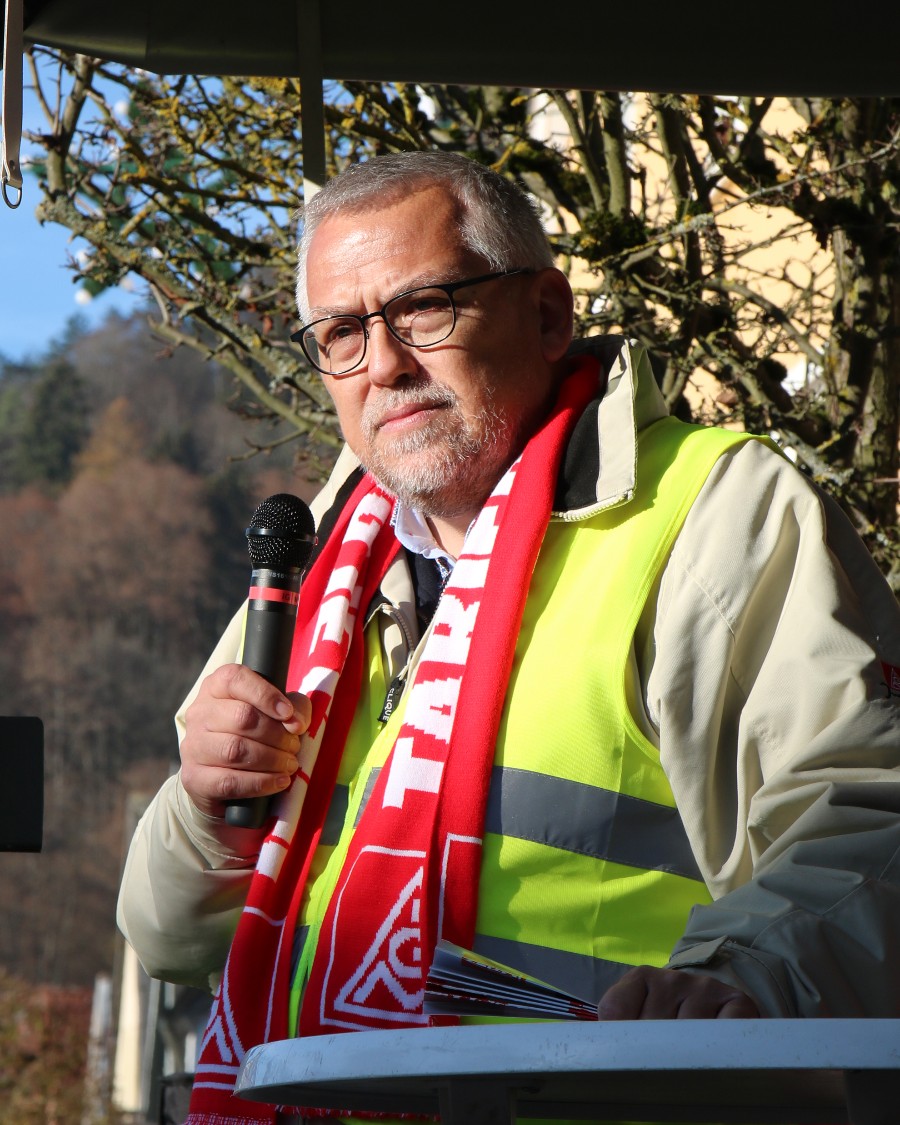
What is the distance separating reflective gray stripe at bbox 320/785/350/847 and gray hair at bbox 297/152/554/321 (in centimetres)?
88

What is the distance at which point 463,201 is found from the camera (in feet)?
8.77

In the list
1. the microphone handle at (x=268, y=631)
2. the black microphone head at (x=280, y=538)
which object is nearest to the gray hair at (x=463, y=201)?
the black microphone head at (x=280, y=538)

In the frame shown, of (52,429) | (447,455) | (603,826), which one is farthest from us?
(52,429)

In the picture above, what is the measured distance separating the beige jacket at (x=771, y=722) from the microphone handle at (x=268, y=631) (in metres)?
0.11

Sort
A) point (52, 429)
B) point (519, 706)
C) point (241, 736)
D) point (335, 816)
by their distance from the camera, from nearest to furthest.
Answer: point (519, 706) < point (241, 736) < point (335, 816) < point (52, 429)

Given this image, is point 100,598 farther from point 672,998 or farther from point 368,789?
point 672,998

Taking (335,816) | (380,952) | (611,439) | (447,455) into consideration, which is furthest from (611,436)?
(380,952)

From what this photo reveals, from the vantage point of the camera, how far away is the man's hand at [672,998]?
1432 mm

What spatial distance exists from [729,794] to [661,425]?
0.68 m

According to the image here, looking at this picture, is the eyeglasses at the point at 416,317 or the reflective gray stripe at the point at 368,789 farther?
the eyeglasses at the point at 416,317

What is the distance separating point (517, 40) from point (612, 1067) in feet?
6.90

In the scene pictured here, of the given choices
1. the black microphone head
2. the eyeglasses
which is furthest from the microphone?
the eyeglasses

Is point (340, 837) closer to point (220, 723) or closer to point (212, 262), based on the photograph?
point (220, 723)

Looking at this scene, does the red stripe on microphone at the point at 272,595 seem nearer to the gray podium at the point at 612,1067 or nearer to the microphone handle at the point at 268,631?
the microphone handle at the point at 268,631
